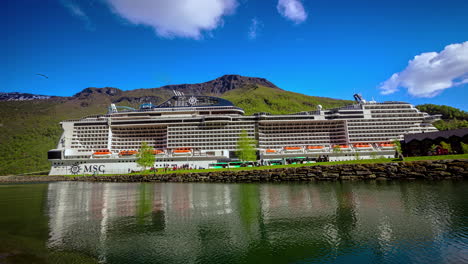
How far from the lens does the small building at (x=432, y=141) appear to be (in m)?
53.4

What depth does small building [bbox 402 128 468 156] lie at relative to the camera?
53.4 meters

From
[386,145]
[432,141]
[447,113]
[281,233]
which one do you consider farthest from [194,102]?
[447,113]

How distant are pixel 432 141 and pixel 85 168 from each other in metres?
100

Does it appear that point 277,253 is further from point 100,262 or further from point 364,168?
point 364,168

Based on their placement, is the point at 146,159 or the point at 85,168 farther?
the point at 85,168

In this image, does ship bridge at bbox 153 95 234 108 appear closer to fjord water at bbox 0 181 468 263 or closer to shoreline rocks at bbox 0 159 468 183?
shoreline rocks at bbox 0 159 468 183

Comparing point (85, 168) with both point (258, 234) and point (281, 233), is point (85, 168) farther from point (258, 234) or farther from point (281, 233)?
point (281, 233)

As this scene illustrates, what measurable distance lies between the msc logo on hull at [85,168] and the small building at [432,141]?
299 ft

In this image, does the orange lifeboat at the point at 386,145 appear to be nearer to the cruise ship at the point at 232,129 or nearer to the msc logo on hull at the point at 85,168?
the cruise ship at the point at 232,129

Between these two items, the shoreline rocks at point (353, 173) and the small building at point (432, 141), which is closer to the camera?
the shoreline rocks at point (353, 173)

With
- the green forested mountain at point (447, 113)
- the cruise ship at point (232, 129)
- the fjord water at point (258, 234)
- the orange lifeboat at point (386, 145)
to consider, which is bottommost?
the fjord water at point (258, 234)

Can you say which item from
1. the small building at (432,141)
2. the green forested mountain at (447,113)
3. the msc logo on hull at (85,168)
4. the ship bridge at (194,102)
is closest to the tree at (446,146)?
the small building at (432,141)

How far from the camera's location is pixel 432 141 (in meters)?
59.0

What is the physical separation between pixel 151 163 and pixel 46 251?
2500 inches
